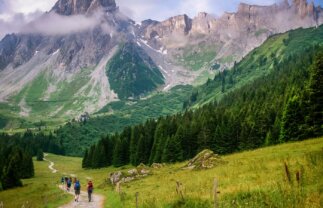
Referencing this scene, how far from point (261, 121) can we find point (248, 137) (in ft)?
17.9

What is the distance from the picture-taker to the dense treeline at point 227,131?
6469 centimetres

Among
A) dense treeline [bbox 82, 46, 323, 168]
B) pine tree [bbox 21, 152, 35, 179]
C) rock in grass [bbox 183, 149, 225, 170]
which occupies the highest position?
dense treeline [bbox 82, 46, 323, 168]

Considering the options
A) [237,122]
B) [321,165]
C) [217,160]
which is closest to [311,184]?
[321,165]

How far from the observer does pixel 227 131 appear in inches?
4094

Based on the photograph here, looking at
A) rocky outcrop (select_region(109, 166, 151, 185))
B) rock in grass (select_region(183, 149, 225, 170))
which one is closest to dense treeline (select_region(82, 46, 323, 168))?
rock in grass (select_region(183, 149, 225, 170))

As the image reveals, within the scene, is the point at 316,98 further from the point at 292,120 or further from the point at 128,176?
the point at 128,176

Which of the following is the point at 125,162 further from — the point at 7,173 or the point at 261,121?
the point at 261,121

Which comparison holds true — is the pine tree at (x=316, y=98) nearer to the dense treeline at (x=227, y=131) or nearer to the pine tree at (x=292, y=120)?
the dense treeline at (x=227, y=131)

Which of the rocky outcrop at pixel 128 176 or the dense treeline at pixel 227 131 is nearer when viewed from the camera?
the dense treeline at pixel 227 131

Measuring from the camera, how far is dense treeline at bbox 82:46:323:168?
6469cm

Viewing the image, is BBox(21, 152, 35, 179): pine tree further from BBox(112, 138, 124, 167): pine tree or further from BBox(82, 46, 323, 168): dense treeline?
BBox(112, 138, 124, 167): pine tree

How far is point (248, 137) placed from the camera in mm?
96625

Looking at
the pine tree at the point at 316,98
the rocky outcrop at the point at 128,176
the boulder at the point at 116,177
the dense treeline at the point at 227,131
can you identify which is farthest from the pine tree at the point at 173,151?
the pine tree at the point at 316,98

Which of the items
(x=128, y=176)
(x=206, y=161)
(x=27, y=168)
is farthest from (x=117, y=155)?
(x=206, y=161)
